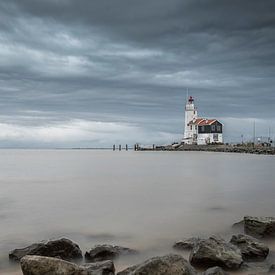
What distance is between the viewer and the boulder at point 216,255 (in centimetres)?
728

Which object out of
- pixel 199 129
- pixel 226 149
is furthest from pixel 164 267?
pixel 199 129

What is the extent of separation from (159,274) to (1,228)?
22.2 ft

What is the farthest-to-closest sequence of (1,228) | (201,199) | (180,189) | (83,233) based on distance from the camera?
(180,189) → (201,199) → (1,228) → (83,233)

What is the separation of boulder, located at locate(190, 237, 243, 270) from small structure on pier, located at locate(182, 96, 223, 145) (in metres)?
96.7

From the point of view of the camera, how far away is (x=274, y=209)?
1491cm

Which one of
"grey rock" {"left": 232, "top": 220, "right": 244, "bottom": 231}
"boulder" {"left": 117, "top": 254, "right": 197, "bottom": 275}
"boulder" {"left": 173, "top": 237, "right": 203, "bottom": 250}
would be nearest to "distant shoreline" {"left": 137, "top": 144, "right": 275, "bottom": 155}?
"grey rock" {"left": 232, "top": 220, "right": 244, "bottom": 231}

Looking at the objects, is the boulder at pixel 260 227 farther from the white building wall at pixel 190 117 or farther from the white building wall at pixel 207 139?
the white building wall at pixel 190 117

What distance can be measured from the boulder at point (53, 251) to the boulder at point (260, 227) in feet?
14.0

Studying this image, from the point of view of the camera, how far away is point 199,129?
10650 cm

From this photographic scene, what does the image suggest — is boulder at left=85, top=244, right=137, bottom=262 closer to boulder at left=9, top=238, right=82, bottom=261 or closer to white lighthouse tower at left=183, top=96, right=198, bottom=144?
boulder at left=9, top=238, right=82, bottom=261

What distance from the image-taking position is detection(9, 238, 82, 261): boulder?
7907 millimetres

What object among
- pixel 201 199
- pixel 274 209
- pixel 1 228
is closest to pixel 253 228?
pixel 274 209

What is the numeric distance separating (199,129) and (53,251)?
100m

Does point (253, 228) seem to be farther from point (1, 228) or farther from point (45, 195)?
point (45, 195)
